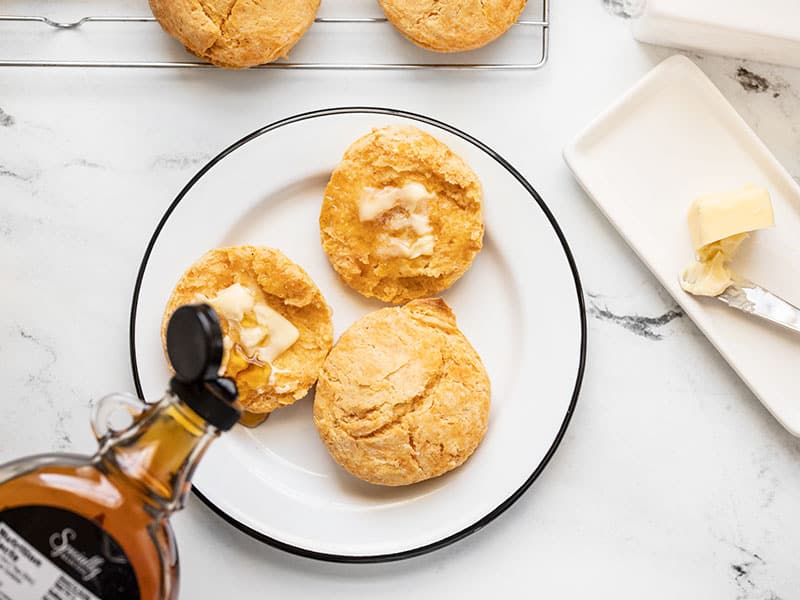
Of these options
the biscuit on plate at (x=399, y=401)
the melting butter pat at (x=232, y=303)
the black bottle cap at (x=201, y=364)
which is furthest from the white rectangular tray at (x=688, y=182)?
the black bottle cap at (x=201, y=364)

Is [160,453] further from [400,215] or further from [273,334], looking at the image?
[400,215]

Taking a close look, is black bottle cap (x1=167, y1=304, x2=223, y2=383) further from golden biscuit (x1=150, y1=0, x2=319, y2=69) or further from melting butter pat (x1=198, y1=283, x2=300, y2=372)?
golden biscuit (x1=150, y1=0, x2=319, y2=69)

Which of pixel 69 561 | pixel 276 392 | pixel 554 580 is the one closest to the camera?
pixel 69 561

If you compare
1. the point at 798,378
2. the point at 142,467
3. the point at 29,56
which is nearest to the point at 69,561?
the point at 142,467

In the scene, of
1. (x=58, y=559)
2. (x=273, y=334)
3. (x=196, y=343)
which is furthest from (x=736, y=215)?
Result: (x=58, y=559)

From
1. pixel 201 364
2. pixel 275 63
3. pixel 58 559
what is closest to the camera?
pixel 201 364

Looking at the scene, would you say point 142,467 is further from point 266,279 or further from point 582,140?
point 582,140
